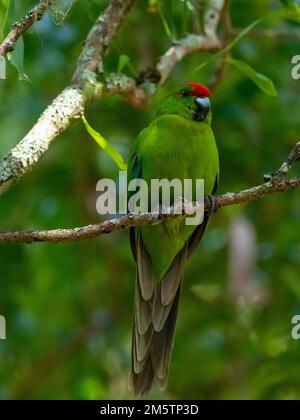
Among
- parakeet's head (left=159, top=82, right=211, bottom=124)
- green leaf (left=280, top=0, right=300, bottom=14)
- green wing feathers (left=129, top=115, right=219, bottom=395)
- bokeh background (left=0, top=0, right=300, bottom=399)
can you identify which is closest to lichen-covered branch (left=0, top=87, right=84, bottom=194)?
green wing feathers (left=129, top=115, right=219, bottom=395)

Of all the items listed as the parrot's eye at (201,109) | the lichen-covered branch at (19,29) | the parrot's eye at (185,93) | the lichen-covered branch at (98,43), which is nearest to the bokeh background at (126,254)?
the parrot's eye at (185,93)

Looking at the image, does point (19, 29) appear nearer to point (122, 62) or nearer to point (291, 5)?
point (122, 62)

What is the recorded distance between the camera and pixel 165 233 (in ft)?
13.2

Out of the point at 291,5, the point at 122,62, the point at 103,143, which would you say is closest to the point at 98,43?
the point at 122,62

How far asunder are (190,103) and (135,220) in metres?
1.49

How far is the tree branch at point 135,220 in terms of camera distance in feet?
8.63

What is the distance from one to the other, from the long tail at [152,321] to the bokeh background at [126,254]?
1.13m

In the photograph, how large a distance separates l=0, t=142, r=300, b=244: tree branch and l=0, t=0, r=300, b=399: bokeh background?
2.41 m

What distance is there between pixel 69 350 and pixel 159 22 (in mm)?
Answer: 2222

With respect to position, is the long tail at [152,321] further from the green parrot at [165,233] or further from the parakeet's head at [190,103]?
the parakeet's head at [190,103]

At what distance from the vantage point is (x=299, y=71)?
5410 millimetres

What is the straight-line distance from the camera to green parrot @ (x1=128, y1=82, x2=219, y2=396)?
3895mm

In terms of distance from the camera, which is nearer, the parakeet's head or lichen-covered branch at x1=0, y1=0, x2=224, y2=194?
lichen-covered branch at x1=0, y1=0, x2=224, y2=194

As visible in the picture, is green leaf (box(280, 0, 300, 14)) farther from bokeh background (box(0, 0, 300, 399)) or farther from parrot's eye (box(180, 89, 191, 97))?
bokeh background (box(0, 0, 300, 399))
